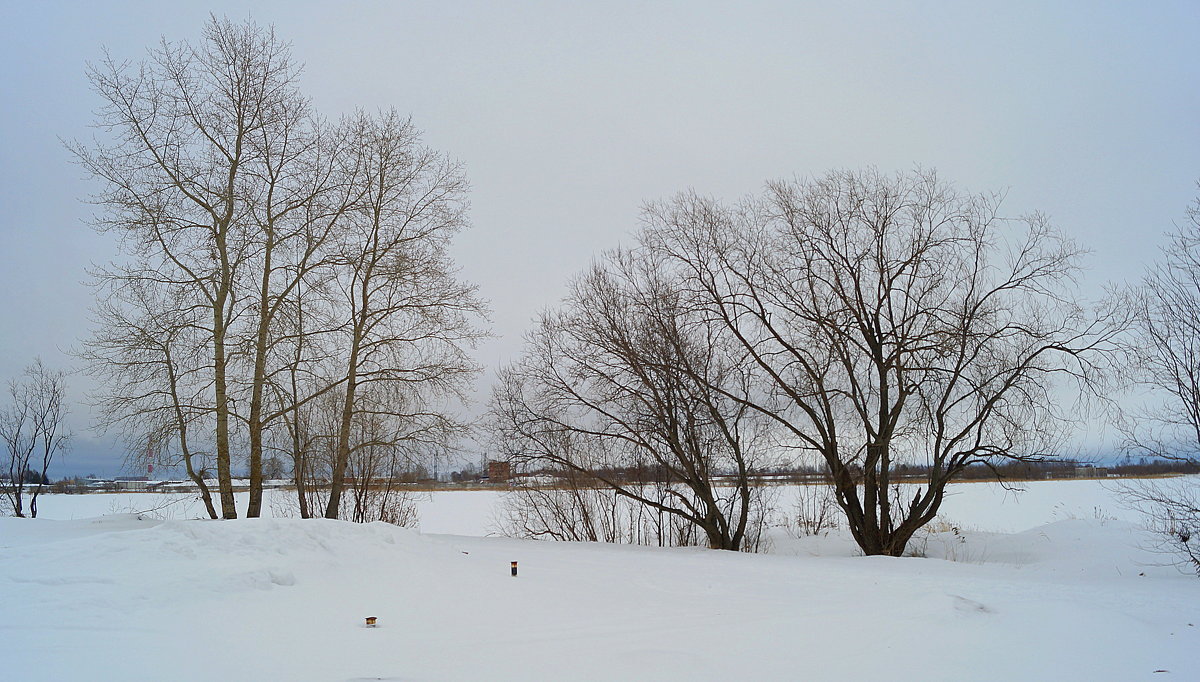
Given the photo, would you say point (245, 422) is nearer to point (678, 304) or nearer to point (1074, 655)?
point (678, 304)

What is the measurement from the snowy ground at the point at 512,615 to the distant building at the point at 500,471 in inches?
233

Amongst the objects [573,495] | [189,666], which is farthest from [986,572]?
[189,666]

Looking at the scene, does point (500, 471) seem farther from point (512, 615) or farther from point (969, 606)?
point (969, 606)

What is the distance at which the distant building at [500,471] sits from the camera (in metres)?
18.2

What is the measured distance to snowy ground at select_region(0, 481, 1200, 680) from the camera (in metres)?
5.98

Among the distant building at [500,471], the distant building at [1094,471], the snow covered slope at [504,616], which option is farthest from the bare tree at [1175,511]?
the distant building at [500,471]

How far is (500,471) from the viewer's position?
18484 mm

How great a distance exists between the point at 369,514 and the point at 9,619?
47.3 feet

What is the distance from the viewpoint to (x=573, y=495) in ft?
63.6

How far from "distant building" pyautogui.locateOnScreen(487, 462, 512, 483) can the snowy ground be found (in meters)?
5.91

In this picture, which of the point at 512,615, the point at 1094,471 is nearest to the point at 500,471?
the point at 512,615

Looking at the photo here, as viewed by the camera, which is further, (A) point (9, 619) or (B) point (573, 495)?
(B) point (573, 495)

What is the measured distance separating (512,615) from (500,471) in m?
10.4

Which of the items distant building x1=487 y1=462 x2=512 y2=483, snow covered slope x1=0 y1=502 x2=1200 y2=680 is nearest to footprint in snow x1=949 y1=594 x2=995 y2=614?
snow covered slope x1=0 y1=502 x2=1200 y2=680
